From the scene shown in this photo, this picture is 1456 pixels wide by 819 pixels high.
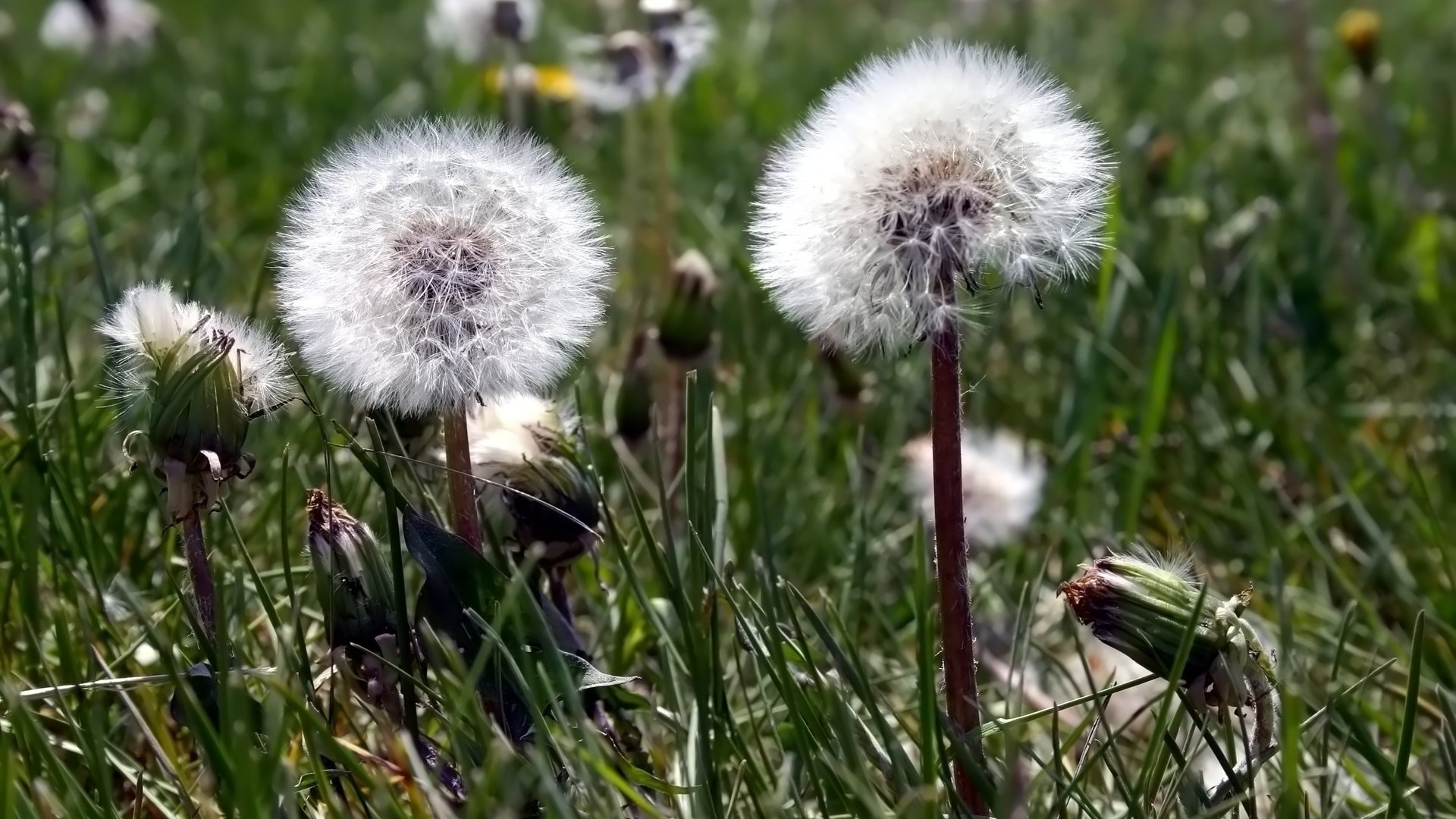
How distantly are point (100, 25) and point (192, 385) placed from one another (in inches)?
152

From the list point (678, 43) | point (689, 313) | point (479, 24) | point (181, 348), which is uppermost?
point (479, 24)

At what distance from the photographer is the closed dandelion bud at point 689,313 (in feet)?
6.12

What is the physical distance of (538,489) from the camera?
129 centimetres

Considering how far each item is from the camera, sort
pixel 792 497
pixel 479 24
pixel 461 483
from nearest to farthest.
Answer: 1. pixel 461 483
2. pixel 792 497
3. pixel 479 24

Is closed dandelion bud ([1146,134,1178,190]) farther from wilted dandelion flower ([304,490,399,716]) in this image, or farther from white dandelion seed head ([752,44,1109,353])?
wilted dandelion flower ([304,490,399,716])

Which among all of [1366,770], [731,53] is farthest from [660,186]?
[731,53]

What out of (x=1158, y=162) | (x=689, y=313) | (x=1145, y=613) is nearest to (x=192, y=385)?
(x=1145, y=613)

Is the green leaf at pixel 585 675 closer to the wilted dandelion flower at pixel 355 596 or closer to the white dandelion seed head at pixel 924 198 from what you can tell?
the wilted dandelion flower at pixel 355 596

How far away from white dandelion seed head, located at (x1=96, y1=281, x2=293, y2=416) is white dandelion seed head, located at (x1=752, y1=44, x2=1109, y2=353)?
42 cm

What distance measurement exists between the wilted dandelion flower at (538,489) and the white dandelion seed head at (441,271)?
64mm

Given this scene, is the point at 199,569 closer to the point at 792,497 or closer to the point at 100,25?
the point at 792,497

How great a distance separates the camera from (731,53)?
16.8ft

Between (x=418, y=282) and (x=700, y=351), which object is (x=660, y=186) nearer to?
(x=700, y=351)

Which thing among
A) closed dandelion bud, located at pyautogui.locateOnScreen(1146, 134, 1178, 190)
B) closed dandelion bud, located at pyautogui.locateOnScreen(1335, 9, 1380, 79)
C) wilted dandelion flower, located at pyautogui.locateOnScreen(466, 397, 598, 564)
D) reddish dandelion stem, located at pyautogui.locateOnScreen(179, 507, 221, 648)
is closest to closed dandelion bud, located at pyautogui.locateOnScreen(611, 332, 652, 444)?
wilted dandelion flower, located at pyautogui.locateOnScreen(466, 397, 598, 564)
